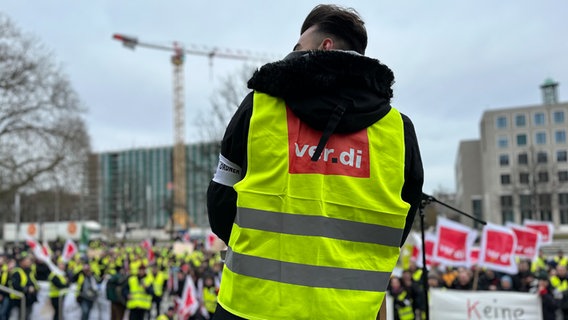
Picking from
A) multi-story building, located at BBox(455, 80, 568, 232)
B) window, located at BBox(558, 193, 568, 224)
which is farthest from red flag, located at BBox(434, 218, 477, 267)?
window, located at BBox(558, 193, 568, 224)

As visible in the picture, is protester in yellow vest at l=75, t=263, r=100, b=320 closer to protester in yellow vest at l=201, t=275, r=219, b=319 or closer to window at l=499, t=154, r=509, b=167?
protester in yellow vest at l=201, t=275, r=219, b=319

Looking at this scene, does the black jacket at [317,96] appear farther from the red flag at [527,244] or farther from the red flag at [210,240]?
the red flag at [527,244]

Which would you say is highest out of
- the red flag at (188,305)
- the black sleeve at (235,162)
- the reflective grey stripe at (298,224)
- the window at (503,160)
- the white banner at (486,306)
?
the window at (503,160)

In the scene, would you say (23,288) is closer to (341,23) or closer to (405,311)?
(405,311)

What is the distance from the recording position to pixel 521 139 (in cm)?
9875

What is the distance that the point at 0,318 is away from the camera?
16.4 m

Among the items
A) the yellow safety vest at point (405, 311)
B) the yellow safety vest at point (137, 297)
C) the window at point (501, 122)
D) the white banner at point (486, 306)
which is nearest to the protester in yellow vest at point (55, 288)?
the yellow safety vest at point (137, 297)

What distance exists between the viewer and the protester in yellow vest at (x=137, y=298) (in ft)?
51.5

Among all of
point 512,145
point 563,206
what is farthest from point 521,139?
point 563,206

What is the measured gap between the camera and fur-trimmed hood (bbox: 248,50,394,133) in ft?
Answer: 6.29

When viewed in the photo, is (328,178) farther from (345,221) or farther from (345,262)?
(345,262)

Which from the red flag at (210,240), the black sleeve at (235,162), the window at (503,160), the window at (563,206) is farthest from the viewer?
the window at (503,160)

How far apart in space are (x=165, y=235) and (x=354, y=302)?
81.4 meters

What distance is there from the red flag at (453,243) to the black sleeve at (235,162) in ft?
41.2
